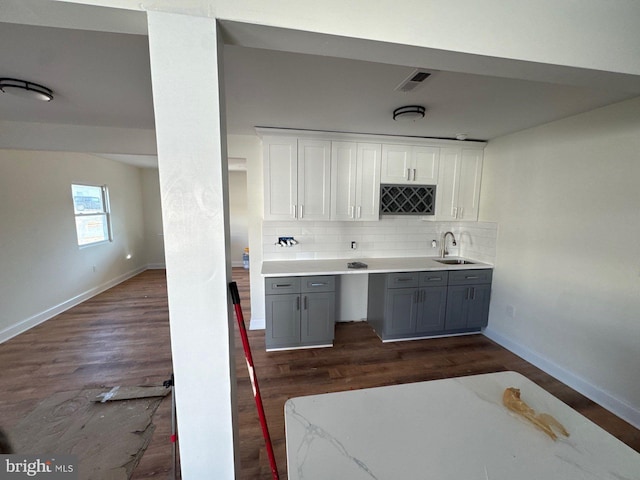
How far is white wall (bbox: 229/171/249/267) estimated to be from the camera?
6.36 metres

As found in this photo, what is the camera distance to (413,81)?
1605 mm

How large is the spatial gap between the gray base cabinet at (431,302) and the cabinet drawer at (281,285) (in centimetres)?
105

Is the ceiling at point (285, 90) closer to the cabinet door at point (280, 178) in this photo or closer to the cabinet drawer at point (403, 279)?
the cabinet door at point (280, 178)

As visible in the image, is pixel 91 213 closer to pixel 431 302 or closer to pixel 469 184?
pixel 431 302

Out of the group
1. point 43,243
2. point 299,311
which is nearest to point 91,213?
point 43,243

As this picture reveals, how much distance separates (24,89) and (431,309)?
404 cm

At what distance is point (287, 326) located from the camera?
109 inches

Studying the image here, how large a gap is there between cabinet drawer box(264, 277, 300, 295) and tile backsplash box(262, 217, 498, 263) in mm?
553

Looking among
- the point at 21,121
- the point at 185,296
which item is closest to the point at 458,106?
the point at 185,296

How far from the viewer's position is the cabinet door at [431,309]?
2.97 metres

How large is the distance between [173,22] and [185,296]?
0.88m

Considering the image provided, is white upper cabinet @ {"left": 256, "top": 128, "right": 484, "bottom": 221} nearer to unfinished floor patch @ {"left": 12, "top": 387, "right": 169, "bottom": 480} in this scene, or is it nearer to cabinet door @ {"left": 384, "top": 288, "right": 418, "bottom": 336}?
cabinet door @ {"left": 384, "top": 288, "right": 418, "bottom": 336}

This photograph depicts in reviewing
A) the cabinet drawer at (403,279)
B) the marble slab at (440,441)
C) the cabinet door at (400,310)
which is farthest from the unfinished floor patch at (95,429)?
the cabinet drawer at (403,279)

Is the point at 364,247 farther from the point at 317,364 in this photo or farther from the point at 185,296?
the point at 185,296
